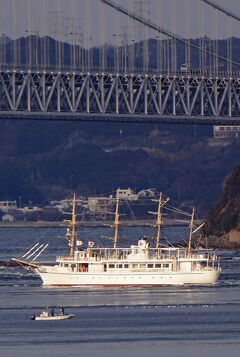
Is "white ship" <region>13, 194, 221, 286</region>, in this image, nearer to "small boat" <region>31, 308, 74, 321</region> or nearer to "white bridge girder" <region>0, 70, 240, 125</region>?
"small boat" <region>31, 308, 74, 321</region>

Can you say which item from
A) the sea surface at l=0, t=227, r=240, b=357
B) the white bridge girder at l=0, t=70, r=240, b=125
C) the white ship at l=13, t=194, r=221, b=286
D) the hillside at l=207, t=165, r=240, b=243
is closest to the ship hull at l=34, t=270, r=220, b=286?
the white ship at l=13, t=194, r=221, b=286

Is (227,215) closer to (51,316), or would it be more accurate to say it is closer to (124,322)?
(51,316)

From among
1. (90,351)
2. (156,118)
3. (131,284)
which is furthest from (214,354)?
(156,118)

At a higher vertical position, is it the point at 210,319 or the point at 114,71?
the point at 114,71

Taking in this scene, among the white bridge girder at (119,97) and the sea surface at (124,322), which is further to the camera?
the white bridge girder at (119,97)

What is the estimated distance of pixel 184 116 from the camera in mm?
144750

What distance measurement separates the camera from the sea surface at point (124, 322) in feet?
224

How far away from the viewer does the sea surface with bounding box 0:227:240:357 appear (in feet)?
224

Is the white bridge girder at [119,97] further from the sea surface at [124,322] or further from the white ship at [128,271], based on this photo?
the sea surface at [124,322]

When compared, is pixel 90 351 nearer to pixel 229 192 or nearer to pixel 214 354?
pixel 214 354

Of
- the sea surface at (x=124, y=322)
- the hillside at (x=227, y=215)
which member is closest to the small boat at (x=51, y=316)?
the sea surface at (x=124, y=322)

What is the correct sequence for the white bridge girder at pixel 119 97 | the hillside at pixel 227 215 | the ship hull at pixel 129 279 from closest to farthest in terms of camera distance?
the ship hull at pixel 129 279
the white bridge girder at pixel 119 97
the hillside at pixel 227 215

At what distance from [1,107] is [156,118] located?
1006 centimetres

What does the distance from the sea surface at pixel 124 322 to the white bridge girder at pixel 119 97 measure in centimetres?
3866
